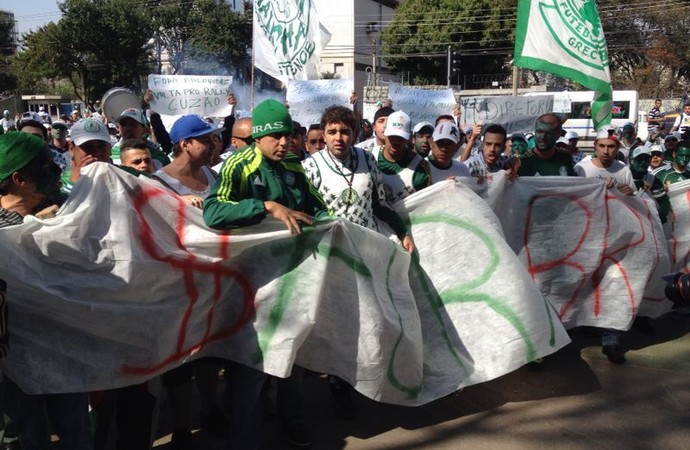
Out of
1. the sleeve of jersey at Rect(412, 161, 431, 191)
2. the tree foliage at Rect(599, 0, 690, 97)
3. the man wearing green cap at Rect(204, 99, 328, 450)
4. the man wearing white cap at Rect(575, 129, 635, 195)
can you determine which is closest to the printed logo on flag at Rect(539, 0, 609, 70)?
the man wearing white cap at Rect(575, 129, 635, 195)

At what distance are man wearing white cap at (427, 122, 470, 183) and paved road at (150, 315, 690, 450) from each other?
1404mm

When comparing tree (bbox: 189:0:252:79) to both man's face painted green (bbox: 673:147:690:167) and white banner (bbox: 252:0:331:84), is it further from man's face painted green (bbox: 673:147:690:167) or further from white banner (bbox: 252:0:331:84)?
man's face painted green (bbox: 673:147:690:167)

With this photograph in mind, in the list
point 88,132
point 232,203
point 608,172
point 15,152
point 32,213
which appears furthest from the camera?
point 608,172

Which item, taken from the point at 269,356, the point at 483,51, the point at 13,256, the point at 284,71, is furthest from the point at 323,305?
the point at 483,51

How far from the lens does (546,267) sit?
4.62 metres

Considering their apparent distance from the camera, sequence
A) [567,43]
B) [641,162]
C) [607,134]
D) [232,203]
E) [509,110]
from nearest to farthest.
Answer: [232,203] → [607,134] → [641,162] → [567,43] → [509,110]

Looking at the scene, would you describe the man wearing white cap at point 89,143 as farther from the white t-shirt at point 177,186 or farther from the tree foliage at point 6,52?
the tree foliage at point 6,52

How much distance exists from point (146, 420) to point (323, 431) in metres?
0.99

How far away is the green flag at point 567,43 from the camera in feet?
20.9

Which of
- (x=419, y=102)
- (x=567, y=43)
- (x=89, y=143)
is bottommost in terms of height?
(x=89, y=143)

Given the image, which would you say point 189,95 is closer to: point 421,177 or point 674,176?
point 421,177

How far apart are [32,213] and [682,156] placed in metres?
5.43

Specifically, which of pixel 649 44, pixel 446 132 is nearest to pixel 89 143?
pixel 446 132

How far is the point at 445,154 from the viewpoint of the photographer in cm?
434
